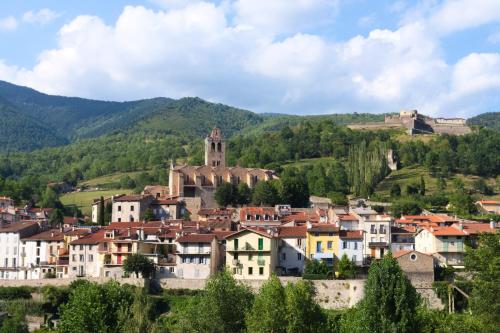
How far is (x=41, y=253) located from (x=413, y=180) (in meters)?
63.5

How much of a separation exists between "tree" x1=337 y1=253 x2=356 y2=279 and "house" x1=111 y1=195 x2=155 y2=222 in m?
31.0

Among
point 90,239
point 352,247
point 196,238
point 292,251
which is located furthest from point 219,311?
point 90,239

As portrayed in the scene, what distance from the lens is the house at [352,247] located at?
209 ft

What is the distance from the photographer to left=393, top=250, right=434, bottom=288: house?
5834 cm

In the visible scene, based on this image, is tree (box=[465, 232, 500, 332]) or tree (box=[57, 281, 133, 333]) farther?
tree (box=[465, 232, 500, 332])

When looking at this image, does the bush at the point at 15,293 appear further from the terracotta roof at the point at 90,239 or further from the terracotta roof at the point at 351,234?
the terracotta roof at the point at 351,234

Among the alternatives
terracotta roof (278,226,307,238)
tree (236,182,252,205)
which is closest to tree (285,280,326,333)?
terracotta roof (278,226,307,238)

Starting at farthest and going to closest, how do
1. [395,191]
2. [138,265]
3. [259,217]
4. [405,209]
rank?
[395,191] < [405,209] < [259,217] < [138,265]

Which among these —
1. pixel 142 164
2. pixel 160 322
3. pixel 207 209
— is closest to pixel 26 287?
pixel 160 322

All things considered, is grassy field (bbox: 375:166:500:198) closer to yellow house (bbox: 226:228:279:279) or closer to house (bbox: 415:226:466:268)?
house (bbox: 415:226:466:268)

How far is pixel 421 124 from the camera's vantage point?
17100 centimetres

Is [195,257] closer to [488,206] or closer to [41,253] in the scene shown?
A: [41,253]

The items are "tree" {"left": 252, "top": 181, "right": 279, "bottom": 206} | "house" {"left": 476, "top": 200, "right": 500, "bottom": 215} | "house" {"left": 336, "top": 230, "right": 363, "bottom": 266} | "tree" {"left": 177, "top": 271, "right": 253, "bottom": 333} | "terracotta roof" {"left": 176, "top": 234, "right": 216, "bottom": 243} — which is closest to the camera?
"tree" {"left": 177, "top": 271, "right": 253, "bottom": 333}

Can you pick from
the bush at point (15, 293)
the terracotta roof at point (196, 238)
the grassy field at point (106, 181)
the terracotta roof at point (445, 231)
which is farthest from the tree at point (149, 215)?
the grassy field at point (106, 181)
